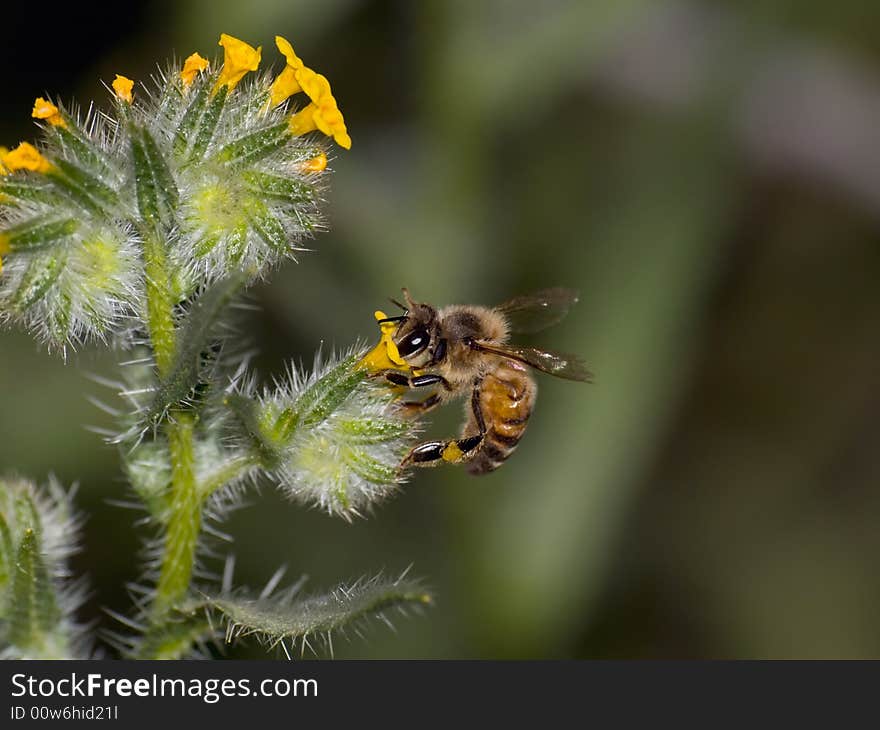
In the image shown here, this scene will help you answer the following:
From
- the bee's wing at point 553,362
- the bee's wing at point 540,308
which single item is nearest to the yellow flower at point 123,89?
the bee's wing at point 553,362

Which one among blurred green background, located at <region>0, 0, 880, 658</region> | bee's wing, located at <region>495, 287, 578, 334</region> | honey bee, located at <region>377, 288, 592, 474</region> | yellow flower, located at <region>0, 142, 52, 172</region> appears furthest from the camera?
blurred green background, located at <region>0, 0, 880, 658</region>

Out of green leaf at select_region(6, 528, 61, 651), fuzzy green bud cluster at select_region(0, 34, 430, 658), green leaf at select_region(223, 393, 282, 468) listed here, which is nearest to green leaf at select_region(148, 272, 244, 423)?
fuzzy green bud cluster at select_region(0, 34, 430, 658)

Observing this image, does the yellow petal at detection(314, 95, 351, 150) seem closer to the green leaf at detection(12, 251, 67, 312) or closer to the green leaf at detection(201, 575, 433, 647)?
the green leaf at detection(12, 251, 67, 312)

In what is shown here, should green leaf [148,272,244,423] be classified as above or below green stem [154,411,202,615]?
above

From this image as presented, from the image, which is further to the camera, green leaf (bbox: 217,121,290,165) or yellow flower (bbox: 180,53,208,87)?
yellow flower (bbox: 180,53,208,87)

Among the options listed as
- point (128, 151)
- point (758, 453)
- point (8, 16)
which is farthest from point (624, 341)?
point (8, 16)

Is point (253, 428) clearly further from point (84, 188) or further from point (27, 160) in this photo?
point (27, 160)

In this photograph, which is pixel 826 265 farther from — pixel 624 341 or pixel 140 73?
pixel 140 73

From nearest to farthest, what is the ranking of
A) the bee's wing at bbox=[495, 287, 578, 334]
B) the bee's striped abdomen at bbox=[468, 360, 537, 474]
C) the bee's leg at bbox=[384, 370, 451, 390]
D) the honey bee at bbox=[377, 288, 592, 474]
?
1. the bee's leg at bbox=[384, 370, 451, 390]
2. the honey bee at bbox=[377, 288, 592, 474]
3. the bee's striped abdomen at bbox=[468, 360, 537, 474]
4. the bee's wing at bbox=[495, 287, 578, 334]

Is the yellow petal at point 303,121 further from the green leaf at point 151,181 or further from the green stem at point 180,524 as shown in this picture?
the green stem at point 180,524
